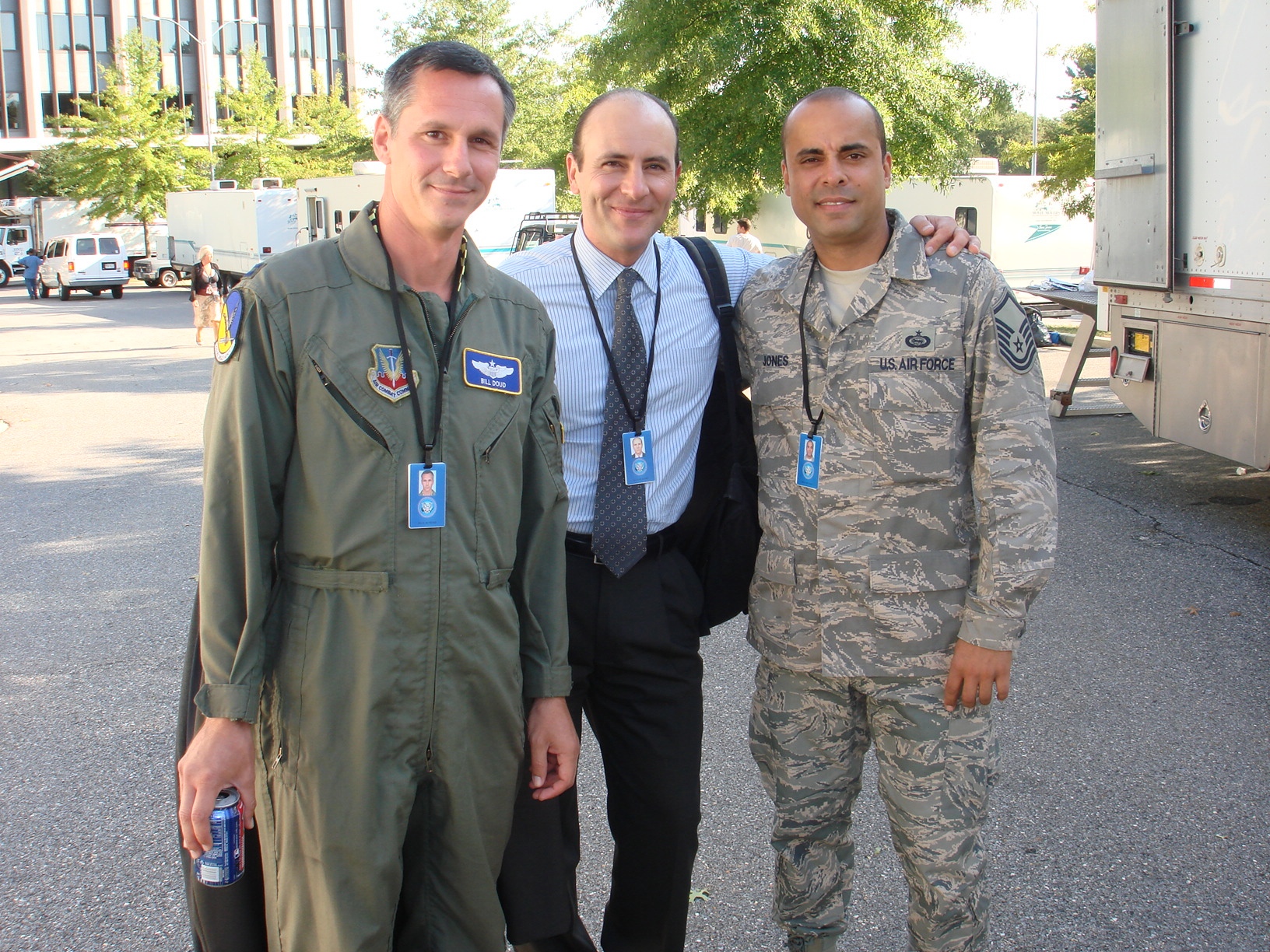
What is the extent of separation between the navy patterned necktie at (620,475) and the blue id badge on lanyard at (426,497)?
0.63 m

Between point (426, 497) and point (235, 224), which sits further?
point (235, 224)

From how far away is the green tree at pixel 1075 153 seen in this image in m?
16.1

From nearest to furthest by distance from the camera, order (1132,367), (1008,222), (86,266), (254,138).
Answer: (1132,367)
(1008,222)
(86,266)
(254,138)

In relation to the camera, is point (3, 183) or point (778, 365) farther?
point (3, 183)

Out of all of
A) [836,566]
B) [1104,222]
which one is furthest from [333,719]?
[1104,222]

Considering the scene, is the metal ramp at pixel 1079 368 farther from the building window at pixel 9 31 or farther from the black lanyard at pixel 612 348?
the building window at pixel 9 31

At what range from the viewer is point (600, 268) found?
2770 millimetres

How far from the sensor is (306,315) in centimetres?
199

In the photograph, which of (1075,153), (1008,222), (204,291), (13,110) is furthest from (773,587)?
(13,110)

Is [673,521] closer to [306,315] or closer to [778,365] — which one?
[778,365]

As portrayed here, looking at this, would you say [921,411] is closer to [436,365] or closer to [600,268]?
[600,268]

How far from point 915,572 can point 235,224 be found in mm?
31511

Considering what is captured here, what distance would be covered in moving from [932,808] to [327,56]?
67.6m

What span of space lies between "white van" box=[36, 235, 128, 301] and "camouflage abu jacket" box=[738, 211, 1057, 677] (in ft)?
115
